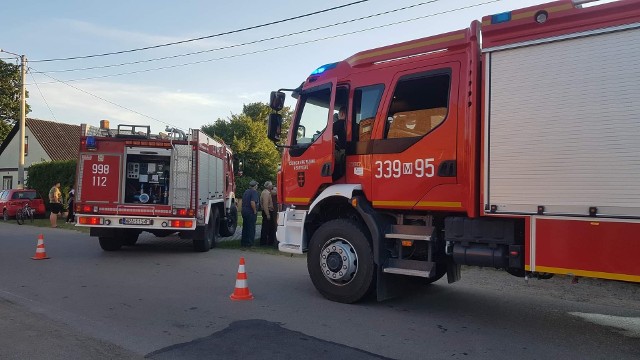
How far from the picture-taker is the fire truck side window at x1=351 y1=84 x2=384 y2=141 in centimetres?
668

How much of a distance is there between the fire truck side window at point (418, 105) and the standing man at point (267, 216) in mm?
7146

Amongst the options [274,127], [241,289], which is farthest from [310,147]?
[241,289]

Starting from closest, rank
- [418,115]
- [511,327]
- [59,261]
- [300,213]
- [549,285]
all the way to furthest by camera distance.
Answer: [511,327]
[418,115]
[300,213]
[549,285]
[59,261]

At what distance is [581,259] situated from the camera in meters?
4.81

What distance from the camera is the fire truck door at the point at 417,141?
19.4 ft

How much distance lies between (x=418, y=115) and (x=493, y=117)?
1074 millimetres

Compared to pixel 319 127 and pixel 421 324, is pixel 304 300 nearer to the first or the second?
Result: pixel 421 324

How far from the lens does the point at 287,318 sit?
6.08 meters

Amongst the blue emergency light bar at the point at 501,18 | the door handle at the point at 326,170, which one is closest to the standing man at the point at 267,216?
the door handle at the point at 326,170

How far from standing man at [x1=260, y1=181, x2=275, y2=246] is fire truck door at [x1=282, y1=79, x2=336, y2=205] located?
5.59 meters

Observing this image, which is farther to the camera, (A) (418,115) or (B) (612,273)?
(A) (418,115)

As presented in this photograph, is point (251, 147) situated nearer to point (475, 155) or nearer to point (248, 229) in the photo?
point (248, 229)

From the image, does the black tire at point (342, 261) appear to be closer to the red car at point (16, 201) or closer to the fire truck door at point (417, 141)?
the fire truck door at point (417, 141)

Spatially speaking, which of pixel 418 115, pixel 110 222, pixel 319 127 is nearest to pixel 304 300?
pixel 319 127
